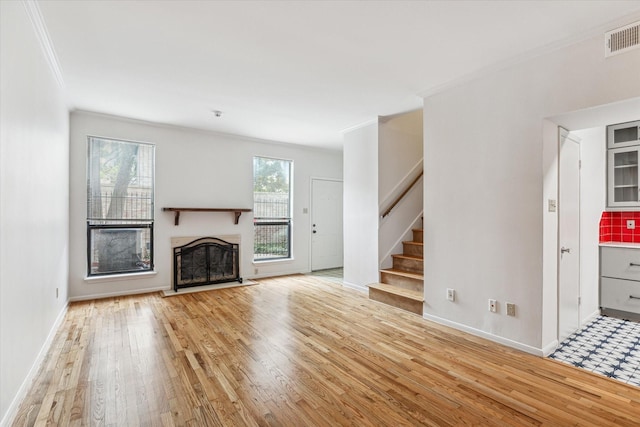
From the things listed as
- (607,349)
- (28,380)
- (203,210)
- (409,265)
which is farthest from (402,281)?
(28,380)

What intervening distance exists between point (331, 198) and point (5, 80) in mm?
5703

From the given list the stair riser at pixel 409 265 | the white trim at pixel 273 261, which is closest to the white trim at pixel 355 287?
the stair riser at pixel 409 265

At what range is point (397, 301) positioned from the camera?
409 cm

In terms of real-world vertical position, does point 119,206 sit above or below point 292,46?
below

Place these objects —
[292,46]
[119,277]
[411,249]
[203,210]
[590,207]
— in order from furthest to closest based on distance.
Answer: [203,210] → [411,249] → [119,277] → [590,207] → [292,46]

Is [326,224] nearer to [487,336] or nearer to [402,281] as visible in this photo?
[402,281]

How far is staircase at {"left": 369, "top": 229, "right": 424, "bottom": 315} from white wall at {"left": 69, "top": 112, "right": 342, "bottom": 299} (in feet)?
7.90

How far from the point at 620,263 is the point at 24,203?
5850mm

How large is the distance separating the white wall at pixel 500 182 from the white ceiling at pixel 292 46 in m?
0.25

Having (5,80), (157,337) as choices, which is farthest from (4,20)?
(157,337)

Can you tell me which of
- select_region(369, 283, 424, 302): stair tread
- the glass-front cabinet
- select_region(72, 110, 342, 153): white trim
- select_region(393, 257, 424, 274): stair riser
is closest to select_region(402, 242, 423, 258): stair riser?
select_region(393, 257, 424, 274): stair riser

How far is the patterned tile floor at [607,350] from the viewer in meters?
2.47

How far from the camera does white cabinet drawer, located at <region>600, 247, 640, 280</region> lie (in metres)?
3.54

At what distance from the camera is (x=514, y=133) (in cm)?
291
